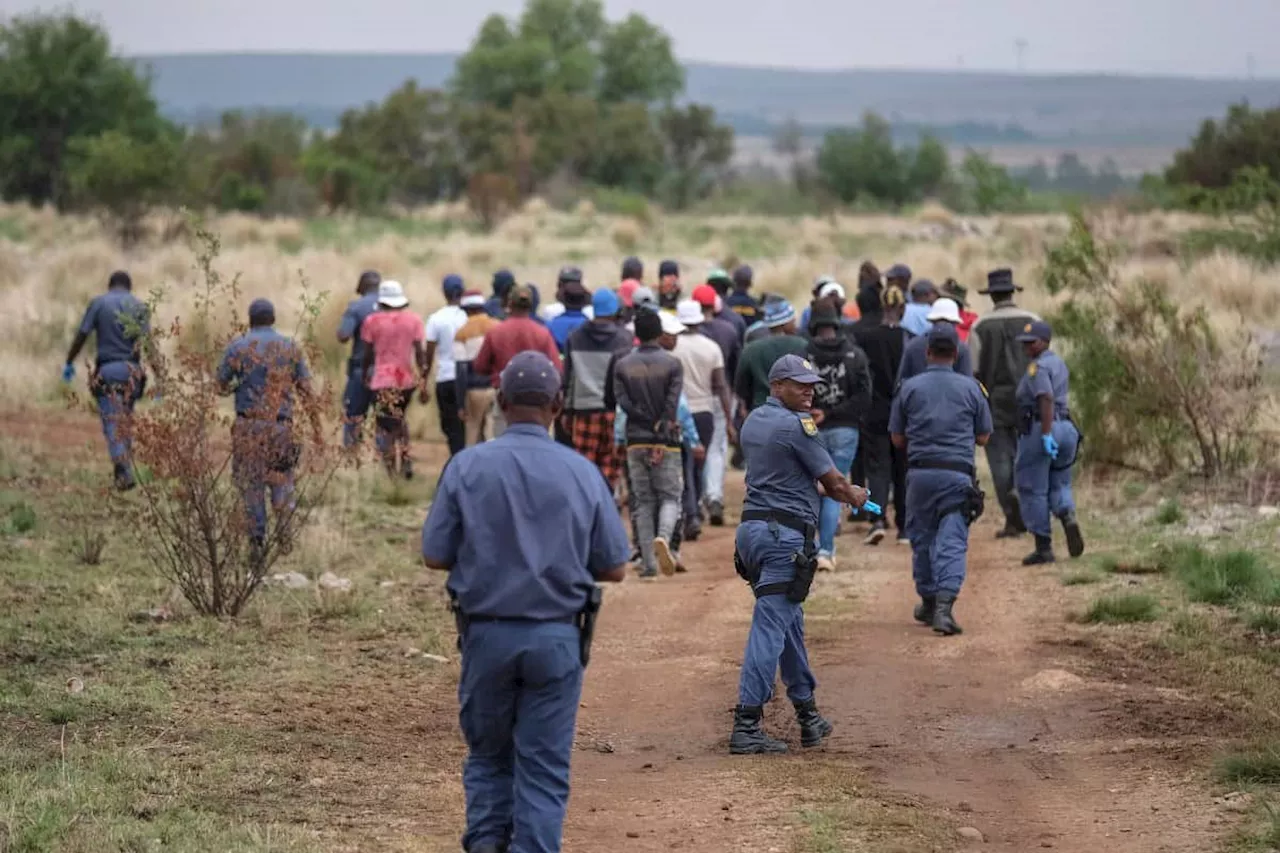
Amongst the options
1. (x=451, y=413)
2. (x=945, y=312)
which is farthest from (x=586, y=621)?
(x=451, y=413)

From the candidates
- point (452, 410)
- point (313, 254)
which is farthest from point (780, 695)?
point (313, 254)

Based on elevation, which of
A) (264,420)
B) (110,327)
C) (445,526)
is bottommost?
A: (264,420)

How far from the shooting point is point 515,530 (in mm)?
6570

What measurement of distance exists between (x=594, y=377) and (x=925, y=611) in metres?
3.28

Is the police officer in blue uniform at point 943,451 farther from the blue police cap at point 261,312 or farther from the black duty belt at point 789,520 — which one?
the blue police cap at point 261,312

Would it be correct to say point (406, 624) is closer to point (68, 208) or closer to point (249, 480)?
point (249, 480)

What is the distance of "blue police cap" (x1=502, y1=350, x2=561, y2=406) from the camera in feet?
22.4

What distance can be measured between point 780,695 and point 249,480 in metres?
3.80

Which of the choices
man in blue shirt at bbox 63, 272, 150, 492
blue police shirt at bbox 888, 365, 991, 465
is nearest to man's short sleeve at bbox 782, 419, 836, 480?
blue police shirt at bbox 888, 365, 991, 465

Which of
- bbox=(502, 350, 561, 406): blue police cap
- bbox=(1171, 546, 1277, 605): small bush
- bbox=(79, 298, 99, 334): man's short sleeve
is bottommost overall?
bbox=(1171, 546, 1277, 605): small bush

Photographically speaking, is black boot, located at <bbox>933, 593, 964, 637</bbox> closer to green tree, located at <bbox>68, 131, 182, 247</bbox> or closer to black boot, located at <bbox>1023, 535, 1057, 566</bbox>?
black boot, located at <bbox>1023, 535, 1057, 566</bbox>

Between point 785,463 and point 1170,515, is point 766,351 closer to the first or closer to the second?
point 1170,515

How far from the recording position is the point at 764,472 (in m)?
9.45

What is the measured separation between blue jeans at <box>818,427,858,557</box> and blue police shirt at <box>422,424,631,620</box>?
7.63 m
